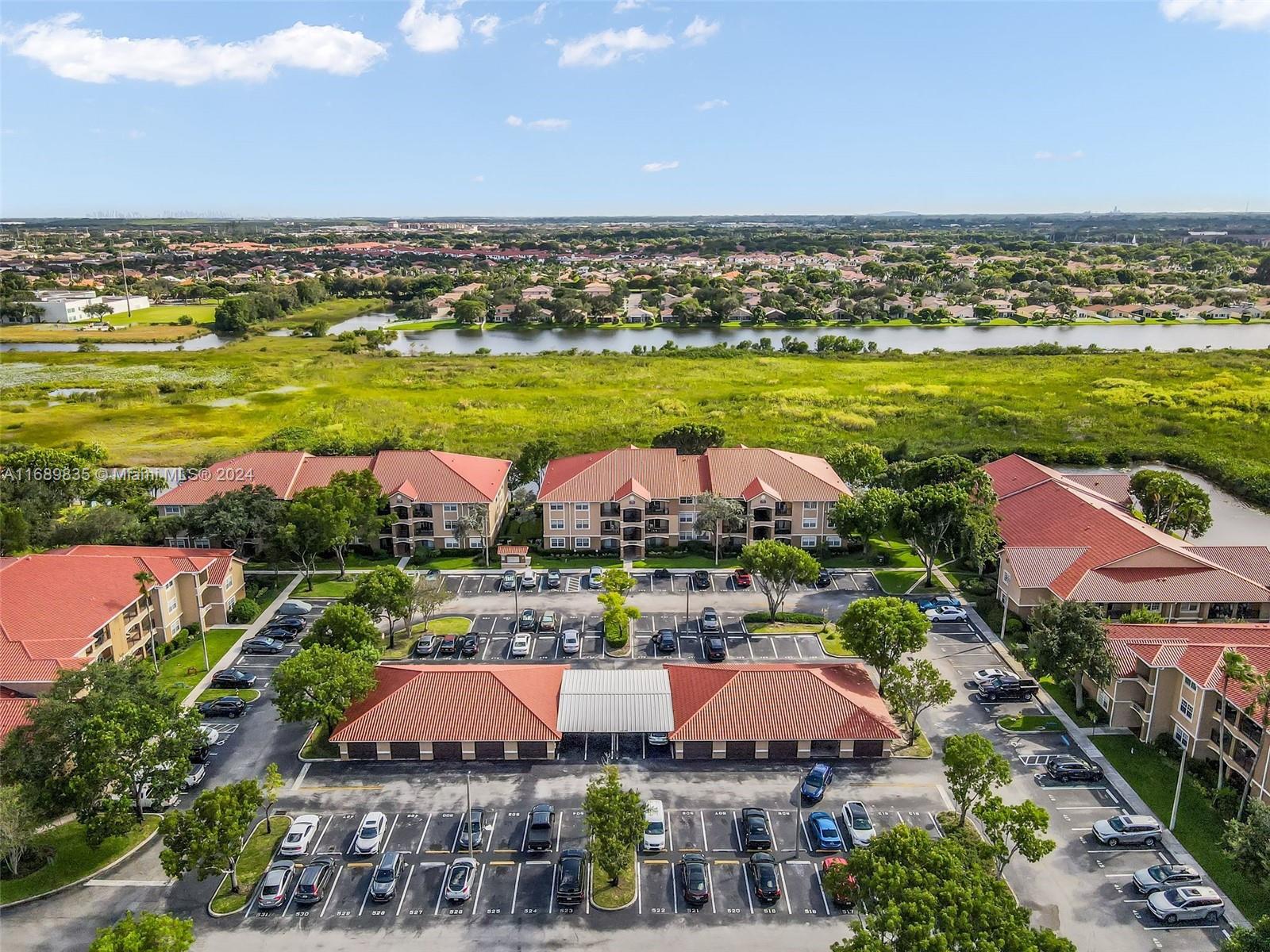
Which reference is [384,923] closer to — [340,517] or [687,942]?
[687,942]

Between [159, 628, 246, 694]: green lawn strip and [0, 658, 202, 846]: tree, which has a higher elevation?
[0, 658, 202, 846]: tree

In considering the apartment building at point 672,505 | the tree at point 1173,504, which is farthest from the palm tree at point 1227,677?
the apartment building at point 672,505

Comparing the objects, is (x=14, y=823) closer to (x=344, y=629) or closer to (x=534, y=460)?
(x=344, y=629)

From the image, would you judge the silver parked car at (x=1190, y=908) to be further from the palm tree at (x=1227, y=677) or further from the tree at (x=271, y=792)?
the tree at (x=271, y=792)

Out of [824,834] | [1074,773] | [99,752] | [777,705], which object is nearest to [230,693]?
[99,752]

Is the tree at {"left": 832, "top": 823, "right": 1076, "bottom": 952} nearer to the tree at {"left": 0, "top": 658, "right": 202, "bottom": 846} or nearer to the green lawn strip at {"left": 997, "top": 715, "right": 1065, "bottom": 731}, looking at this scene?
the green lawn strip at {"left": 997, "top": 715, "right": 1065, "bottom": 731}

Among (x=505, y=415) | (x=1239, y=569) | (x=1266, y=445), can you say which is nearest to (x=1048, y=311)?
(x=1266, y=445)

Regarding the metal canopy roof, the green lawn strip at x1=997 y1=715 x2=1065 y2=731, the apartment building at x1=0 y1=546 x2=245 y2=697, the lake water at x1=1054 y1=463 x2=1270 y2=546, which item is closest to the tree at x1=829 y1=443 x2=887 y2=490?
the lake water at x1=1054 y1=463 x2=1270 y2=546
